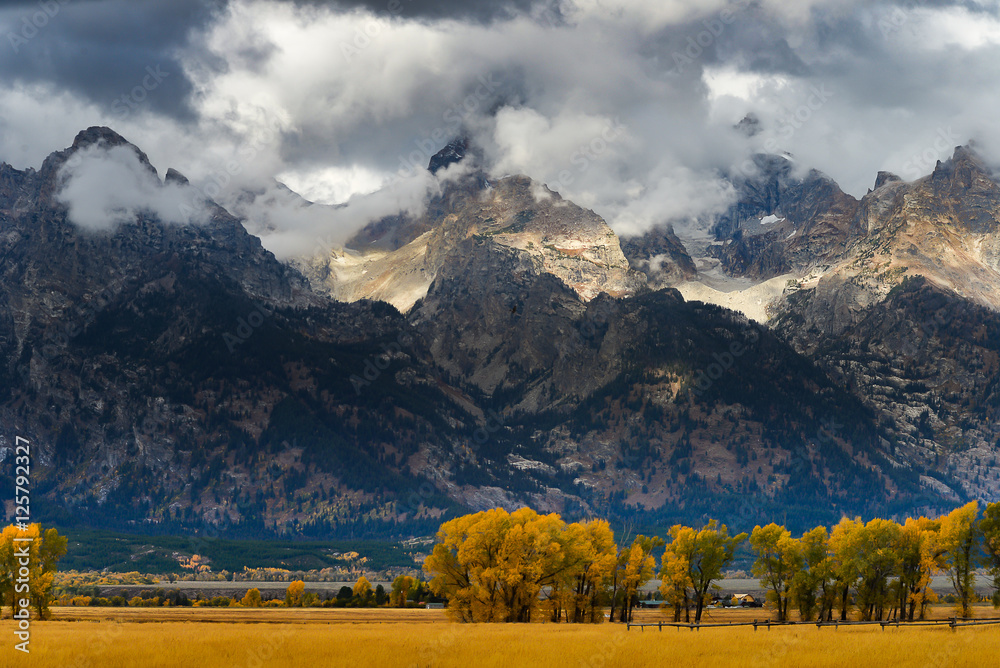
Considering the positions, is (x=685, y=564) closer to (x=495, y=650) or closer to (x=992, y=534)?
(x=992, y=534)

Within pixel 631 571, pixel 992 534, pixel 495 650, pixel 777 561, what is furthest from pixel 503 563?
pixel 992 534

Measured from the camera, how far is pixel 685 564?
171125 millimetres

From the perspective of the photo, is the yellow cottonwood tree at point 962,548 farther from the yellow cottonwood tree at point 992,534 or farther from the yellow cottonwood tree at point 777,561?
the yellow cottonwood tree at point 777,561

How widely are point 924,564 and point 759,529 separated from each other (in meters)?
26.7

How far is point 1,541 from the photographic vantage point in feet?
507

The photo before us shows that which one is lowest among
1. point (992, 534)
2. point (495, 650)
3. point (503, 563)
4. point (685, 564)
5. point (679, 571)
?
point (495, 650)

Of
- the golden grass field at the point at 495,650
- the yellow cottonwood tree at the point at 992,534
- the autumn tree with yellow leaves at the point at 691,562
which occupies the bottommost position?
the golden grass field at the point at 495,650

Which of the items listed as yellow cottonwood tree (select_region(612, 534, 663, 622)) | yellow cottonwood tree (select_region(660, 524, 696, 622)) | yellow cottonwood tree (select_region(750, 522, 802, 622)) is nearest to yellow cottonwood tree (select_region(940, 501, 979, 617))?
yellow cottonwood tree (select_region(750, 522, 802, 622))

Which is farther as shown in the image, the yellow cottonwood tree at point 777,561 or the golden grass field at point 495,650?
the yellow cottonwood tree at point 777,561

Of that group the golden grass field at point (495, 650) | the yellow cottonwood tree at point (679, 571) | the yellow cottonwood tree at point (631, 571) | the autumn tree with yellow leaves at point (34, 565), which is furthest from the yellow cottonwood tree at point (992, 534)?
the autumn tree with yellow leaves at point (34, 565)

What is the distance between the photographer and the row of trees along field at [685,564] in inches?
5773

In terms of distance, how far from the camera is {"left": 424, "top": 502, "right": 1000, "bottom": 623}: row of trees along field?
14662 cm

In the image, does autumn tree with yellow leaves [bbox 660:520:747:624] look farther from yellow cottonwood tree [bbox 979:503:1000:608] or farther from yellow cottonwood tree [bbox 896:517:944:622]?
yellow cottonwood tree [bbox 979:503:1000:608]

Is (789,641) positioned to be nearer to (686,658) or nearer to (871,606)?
(686,658)
